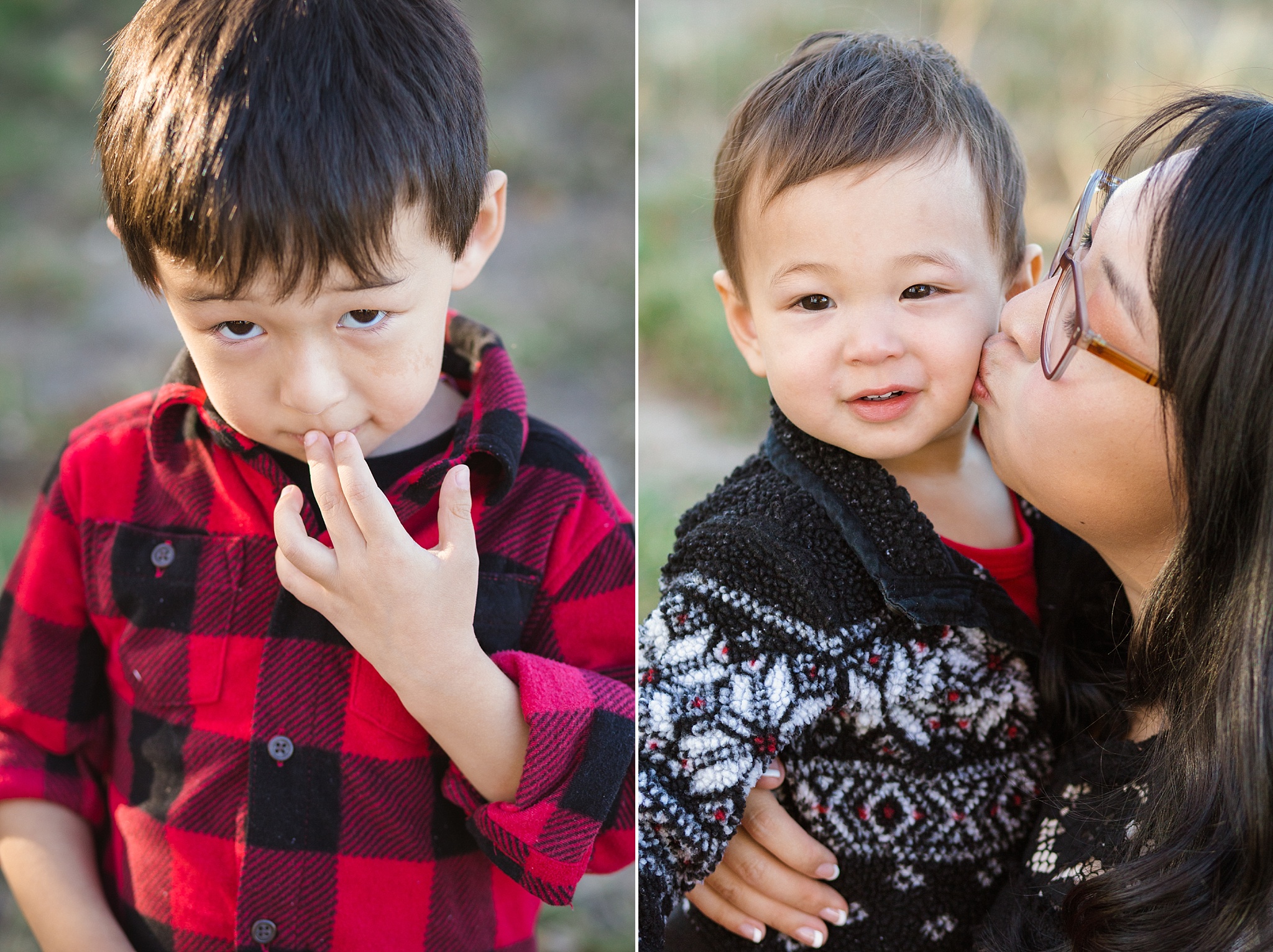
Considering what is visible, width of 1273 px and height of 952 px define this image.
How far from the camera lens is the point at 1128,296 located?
50.6 inches

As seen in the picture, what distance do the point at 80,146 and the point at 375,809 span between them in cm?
277

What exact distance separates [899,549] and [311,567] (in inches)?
29.1

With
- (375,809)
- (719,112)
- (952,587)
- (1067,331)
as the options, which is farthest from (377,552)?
(719,112)

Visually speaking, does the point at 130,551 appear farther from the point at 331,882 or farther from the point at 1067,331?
the point at 1067,331

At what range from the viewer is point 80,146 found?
10.8 feet

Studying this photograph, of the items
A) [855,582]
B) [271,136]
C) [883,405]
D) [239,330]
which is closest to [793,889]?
[855,582]

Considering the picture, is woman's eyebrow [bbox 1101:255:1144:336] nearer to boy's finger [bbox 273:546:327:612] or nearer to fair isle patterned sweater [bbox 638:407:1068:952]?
fair isle patterned sweater [bbox 638:407:1068:952]

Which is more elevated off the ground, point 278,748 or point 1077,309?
point 1077,309

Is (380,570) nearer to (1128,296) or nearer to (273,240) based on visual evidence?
(273,240)

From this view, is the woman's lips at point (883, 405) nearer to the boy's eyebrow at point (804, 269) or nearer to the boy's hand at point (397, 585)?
the boy's eyebrow at point (804, 269)

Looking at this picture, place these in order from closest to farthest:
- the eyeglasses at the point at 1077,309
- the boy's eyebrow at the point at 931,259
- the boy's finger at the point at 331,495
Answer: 1. the boy's finger at the point at 331,495
2. the eyeglasses at the point at 1077,309
3. the boy's eyebrow at the point at 931,259

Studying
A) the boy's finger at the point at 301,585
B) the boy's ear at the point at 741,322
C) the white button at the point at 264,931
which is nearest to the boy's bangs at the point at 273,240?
the boy's finger at the point at 301,585

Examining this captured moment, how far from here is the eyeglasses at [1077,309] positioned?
1.29 meters

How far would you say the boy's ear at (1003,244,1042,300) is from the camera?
5.29 feet
